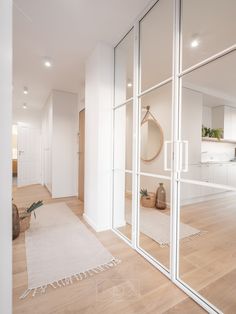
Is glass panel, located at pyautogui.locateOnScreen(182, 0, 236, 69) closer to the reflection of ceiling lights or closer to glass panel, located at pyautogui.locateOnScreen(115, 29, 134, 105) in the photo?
the reflection of ceiling lights

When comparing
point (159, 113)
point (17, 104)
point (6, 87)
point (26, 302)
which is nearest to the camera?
point (6, 87)

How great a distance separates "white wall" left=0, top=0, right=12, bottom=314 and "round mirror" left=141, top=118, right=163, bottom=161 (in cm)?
209

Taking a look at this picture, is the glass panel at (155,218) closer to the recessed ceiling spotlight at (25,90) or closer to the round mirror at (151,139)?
the round mirror at (151,139)

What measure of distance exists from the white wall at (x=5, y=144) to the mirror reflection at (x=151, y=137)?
196 cm

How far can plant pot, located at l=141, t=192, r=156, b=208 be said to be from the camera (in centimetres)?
277

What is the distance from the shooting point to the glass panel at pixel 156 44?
1.75 m

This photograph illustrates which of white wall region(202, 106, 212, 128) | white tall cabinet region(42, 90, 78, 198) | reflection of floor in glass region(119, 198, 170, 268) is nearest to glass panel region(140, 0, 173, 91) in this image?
white wall region(202, 106, 212, 128)

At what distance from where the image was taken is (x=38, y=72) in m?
3.31

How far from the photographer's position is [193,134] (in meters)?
1.61

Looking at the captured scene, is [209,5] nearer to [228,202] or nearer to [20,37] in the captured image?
[228,202]

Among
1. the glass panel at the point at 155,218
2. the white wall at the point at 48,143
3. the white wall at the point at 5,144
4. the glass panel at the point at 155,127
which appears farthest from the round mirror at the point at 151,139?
the white wall at the point at 48,143

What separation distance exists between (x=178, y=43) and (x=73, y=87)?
3044 millimetres

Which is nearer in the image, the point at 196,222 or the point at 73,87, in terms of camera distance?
the point at 196,222

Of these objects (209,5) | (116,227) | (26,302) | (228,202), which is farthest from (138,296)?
(209,5)
